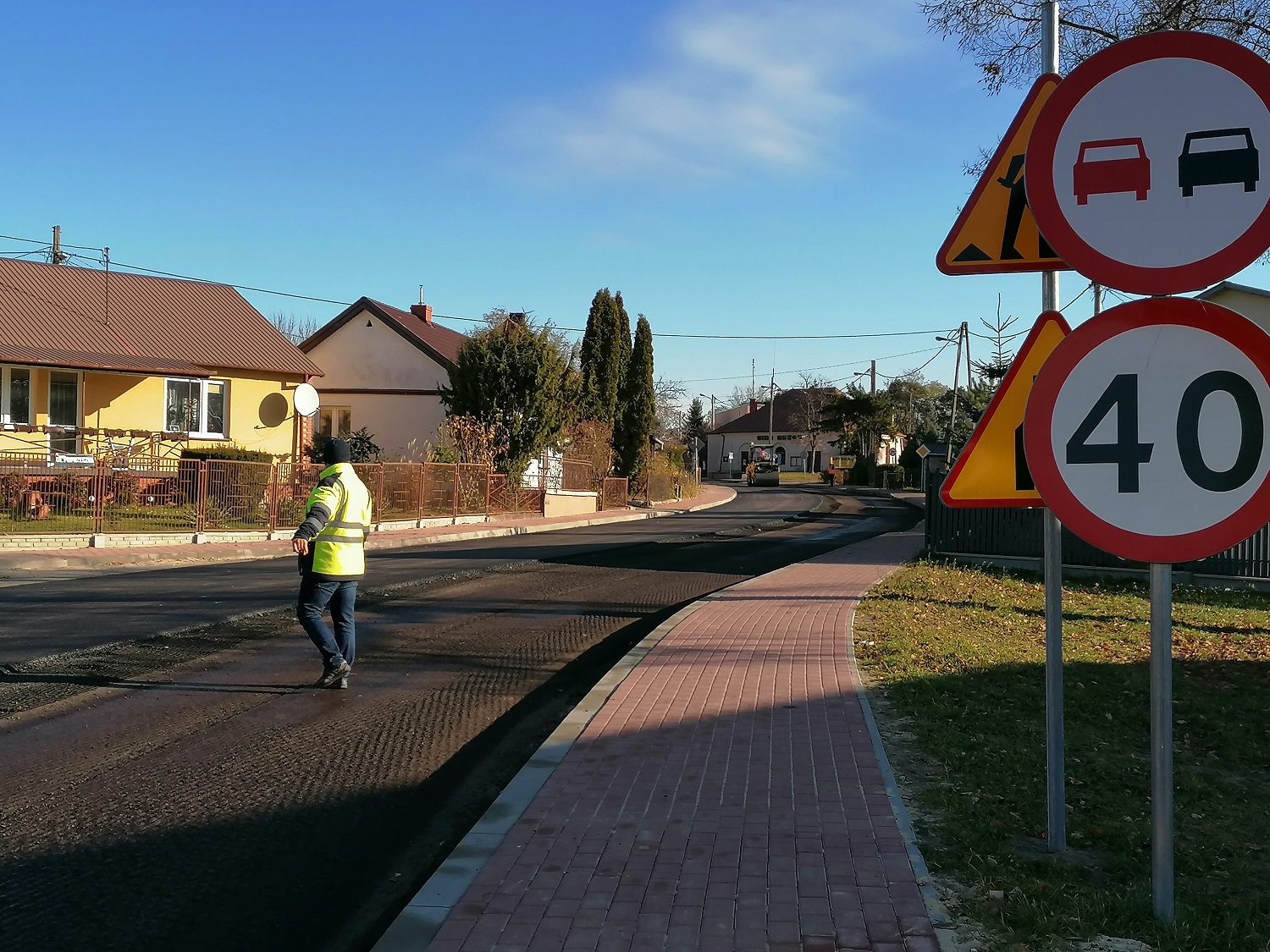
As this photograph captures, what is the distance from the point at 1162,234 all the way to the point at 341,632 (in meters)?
6.07

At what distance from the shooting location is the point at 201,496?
19.3 meters

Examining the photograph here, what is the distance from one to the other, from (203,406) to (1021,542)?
2176cm

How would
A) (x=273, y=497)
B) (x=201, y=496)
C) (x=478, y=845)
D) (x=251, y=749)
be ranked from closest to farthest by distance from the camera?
(x=478, y=845) → (x=251, y=749) → (x=201, y=496) → (x=273, y=497)

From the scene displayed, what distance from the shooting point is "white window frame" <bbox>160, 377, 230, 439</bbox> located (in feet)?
91.2

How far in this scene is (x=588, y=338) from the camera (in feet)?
137

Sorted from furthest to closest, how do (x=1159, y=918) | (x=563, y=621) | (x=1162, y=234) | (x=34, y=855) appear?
(x=563, y=621), (x=34, y=855), (x=1159, y=918), (x=1162, y=234)

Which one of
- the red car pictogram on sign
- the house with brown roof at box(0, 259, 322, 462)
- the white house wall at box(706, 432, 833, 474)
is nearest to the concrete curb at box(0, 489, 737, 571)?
the house with brown roof at box(0, 259, 322, 462)

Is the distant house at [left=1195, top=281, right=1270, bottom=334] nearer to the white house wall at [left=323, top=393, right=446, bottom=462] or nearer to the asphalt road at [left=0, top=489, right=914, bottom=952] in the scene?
the asphalt road at [left=0, top=489, right=914, bottom=952]

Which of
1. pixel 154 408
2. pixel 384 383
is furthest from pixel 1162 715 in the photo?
pixel 384 383

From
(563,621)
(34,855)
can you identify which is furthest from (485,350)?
(34,855)

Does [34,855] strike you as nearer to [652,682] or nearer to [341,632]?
[341,632]

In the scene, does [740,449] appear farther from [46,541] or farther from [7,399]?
[46,541]

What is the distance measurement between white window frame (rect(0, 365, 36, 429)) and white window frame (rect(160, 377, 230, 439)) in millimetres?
3370

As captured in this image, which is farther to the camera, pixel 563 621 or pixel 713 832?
pixel 563 621
